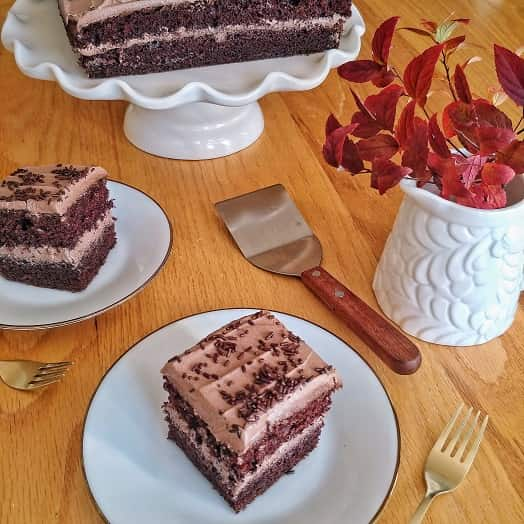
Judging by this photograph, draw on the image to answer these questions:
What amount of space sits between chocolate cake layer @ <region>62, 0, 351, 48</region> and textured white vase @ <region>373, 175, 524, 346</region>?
54cm

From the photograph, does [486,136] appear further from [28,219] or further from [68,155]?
[68,155]

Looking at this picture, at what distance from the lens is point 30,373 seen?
851 millimetres

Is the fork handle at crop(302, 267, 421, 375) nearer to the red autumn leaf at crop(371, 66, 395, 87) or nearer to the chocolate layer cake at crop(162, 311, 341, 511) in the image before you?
the chocolate layer cake at crop(162, 311, 341, 511)

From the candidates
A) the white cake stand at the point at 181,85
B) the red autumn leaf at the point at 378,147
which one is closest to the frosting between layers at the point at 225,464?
the red autumn leaf at the point at 378,147

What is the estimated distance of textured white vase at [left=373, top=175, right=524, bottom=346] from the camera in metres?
0.81

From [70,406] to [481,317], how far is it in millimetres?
580

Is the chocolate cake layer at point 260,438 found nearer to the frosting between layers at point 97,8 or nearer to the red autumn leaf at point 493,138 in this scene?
the red autumn leaf at point 493,138

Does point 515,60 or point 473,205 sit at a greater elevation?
point 515,60

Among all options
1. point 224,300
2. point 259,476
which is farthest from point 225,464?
point 224,300

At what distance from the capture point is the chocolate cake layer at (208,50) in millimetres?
1164

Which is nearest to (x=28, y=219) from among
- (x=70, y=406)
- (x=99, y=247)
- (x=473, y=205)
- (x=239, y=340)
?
(x=99, y=247)

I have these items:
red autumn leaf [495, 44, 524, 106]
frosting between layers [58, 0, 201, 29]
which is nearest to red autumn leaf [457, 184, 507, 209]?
red autumn leaf [495, 44, 524, 106]

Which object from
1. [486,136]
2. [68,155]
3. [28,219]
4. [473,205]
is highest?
[486,136]

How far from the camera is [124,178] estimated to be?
1237mm
